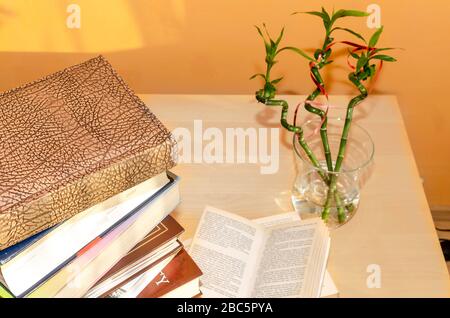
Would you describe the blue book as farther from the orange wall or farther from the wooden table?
the orange wall

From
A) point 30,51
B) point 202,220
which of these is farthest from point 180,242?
point 30,51

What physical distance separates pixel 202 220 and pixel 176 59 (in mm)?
421

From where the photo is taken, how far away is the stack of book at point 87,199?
0.89 m

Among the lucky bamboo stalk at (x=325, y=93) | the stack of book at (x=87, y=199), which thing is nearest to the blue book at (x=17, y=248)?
the stack of book at (x=87, y=199)

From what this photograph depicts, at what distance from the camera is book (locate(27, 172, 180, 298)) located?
93 centimetres

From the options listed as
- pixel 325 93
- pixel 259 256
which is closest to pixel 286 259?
pixel 259 256

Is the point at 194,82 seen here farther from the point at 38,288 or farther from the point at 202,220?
the point at 38,288

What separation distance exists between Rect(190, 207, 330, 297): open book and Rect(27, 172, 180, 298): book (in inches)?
4.4

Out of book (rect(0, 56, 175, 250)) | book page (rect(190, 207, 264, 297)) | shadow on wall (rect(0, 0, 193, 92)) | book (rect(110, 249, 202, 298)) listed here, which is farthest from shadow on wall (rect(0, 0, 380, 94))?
book (rect(110, 249, 202, 298))

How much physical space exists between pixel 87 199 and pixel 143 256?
0.13m

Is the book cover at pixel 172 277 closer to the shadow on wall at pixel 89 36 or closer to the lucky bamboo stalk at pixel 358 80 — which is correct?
the lucky bamboo stalk at pixel 358 80

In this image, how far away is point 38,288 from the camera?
2.97 ft

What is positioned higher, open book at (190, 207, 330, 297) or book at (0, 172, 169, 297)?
book at (0, 172, 169, 297)

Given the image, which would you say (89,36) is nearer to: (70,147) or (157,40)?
(157,40)
